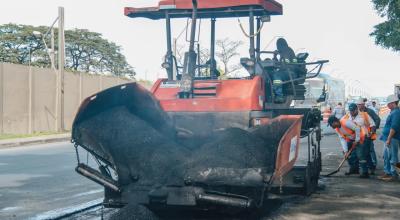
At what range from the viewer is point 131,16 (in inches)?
323

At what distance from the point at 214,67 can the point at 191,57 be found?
2.30 feet

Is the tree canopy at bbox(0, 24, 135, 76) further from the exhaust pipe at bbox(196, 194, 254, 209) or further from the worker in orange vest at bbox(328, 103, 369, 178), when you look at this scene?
the exhaust pipe at bbox(196, 194, 254, 209)

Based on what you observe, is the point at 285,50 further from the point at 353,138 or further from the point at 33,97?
the point at 33,97

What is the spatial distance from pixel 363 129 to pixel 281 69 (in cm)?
338

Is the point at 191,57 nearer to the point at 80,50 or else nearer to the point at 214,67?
the point at 214,67

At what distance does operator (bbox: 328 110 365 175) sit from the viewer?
1125 centimetres

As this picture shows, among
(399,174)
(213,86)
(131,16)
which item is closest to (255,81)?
(213,86)

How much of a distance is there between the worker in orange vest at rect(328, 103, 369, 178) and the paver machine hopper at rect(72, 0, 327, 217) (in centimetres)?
252

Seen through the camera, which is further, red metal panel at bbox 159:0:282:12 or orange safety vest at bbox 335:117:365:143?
orange safety vest at bbox 335:117:365:143

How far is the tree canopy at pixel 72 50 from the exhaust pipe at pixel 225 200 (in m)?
46.1

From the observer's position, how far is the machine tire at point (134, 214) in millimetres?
6492

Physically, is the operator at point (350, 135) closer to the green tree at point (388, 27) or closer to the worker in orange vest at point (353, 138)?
the worker in orange vest at point (353, 138)

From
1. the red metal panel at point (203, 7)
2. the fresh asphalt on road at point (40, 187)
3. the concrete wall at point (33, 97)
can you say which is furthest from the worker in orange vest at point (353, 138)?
the concrete wall at point (33, 97)

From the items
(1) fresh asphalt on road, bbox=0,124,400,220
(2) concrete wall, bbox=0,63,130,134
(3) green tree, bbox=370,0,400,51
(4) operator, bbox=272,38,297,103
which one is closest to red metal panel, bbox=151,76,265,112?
(4) operator, bbox=272,38,297,103
